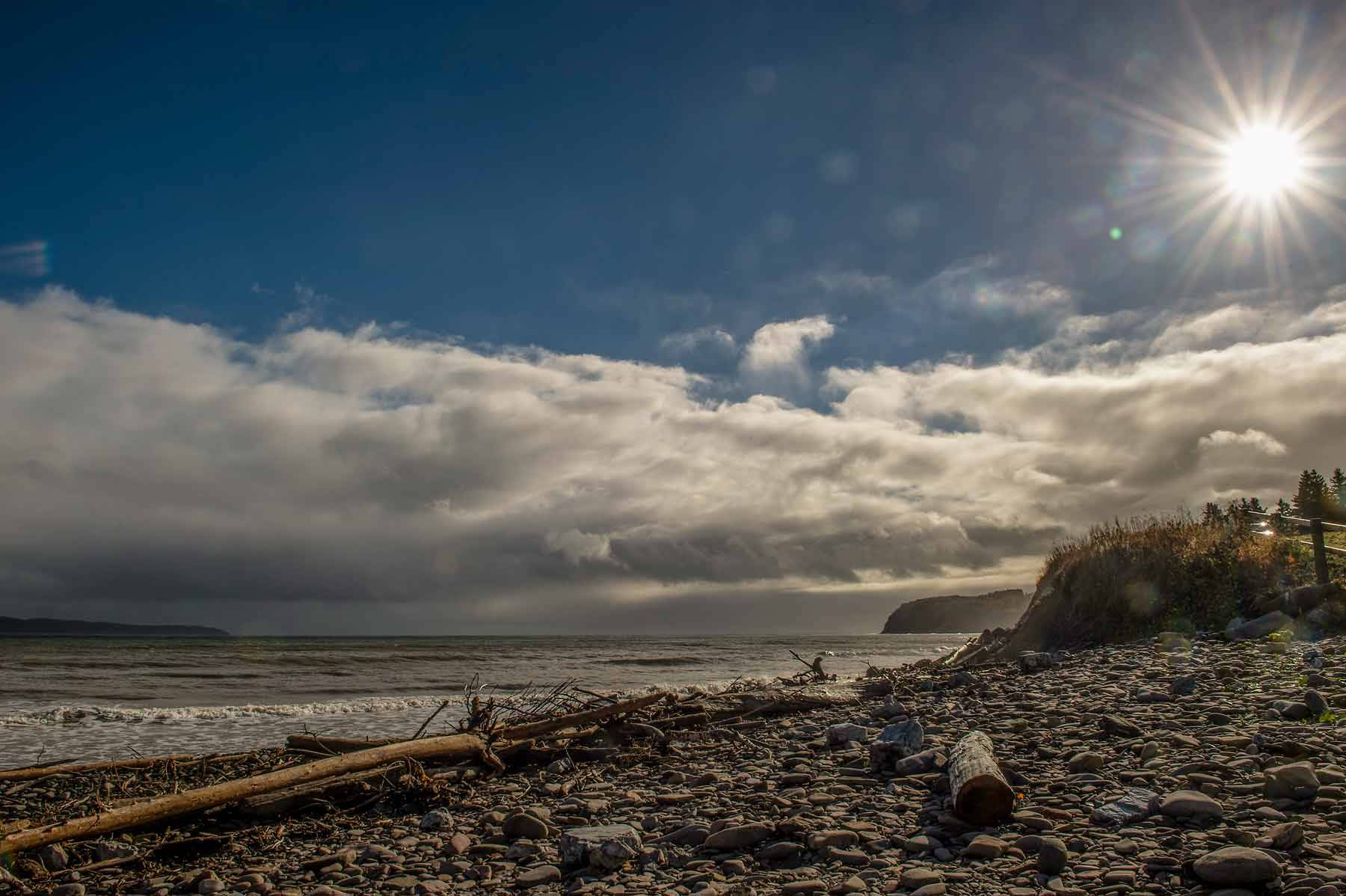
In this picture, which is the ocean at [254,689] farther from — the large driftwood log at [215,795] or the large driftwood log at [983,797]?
the large driftwood log at [983,797]

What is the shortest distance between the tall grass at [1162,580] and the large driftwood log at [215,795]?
15.3 m

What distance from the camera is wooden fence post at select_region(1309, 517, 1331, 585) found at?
14.4 m

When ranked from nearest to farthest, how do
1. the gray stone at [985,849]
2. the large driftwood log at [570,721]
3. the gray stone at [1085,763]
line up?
the gray stone at [985,849] < the gray stone at [1085,763] < the large driftwood log at [570,721]

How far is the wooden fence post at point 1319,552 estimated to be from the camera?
14.4 m

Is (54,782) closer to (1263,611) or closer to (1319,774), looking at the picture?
(1319,774)

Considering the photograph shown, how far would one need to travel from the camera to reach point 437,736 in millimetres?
9031

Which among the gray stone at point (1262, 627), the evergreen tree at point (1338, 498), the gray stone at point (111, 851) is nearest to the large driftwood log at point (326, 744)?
the gray stone at point (111, 851)

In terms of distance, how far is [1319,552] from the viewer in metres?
14.7

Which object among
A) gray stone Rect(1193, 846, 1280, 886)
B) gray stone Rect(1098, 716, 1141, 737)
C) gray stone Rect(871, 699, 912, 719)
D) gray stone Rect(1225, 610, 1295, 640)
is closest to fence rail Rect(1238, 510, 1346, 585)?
gray stone Rect(1225, 610, 1295, 640)

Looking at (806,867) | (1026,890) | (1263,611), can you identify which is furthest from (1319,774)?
(1263,611)

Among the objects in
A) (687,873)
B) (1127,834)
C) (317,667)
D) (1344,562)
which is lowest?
(317,667)

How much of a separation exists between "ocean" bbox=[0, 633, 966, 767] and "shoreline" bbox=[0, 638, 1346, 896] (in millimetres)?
4949

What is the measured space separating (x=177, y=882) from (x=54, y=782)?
226 inches

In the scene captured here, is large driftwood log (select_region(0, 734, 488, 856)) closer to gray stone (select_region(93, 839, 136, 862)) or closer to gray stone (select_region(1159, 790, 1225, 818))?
gray stone (select_region(93, 839, 136, 862))
